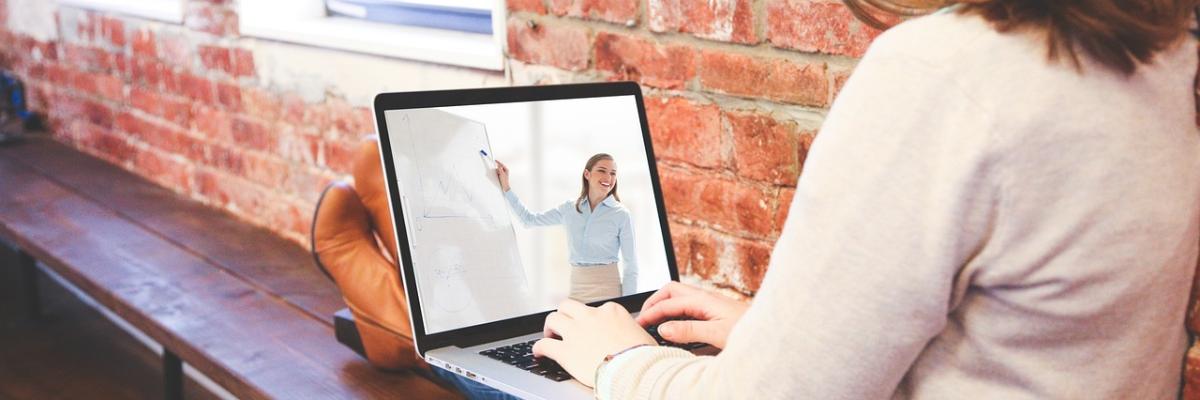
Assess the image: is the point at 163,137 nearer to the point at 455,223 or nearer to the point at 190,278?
the point at 190,278

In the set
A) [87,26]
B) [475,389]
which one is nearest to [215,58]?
[87,26]

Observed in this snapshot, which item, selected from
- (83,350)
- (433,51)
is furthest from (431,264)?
(83,350)

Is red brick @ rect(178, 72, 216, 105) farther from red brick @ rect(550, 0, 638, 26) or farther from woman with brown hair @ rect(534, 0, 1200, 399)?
woman with brown hair @ rect(534, 0, 1200, 399)

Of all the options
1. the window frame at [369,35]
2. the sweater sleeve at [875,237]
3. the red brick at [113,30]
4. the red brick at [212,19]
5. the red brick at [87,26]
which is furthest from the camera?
the red brick at [87,26]

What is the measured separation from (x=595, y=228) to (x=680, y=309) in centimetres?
15

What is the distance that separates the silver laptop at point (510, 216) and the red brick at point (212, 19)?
1292 millimetres

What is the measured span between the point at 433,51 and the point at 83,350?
4.62 ft

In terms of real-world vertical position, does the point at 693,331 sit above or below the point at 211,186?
above

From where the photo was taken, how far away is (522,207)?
1.10 m

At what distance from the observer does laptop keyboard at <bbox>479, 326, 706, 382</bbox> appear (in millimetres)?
971

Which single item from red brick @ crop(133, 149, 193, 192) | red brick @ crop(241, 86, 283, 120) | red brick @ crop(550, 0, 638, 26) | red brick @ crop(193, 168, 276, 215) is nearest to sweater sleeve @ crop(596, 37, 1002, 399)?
red brick @ crop(550, 0, 638, 26)

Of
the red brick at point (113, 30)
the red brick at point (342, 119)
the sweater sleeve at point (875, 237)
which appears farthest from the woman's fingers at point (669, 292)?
the red brick at point (113, 30)

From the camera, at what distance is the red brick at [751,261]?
1.33 m

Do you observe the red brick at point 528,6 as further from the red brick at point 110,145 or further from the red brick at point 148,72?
the red brick at point 110,145
